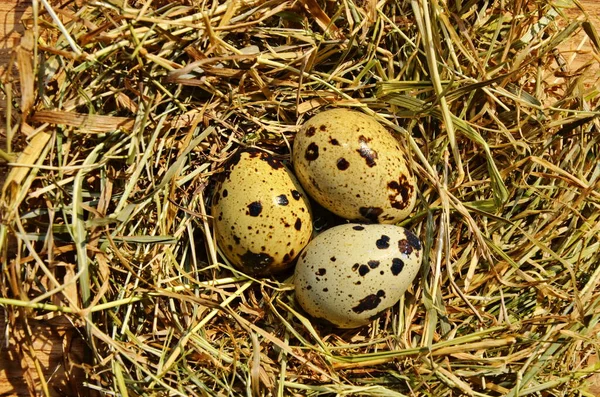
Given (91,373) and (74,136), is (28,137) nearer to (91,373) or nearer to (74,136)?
(74,136)

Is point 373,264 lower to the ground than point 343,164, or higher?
lower

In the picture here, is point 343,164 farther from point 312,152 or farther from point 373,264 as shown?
point 373,264

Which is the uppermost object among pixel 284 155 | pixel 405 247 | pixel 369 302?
pixel 284 155

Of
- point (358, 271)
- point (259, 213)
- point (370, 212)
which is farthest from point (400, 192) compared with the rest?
point (259, 213)

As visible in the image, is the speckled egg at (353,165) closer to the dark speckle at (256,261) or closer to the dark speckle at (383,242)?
the dark speckle at (383,242)

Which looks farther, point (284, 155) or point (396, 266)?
point (284, 155)

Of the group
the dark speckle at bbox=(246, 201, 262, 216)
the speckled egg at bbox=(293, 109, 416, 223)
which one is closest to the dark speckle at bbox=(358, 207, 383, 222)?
the speckled egg at bbox=(293, 109, 416, 223)
